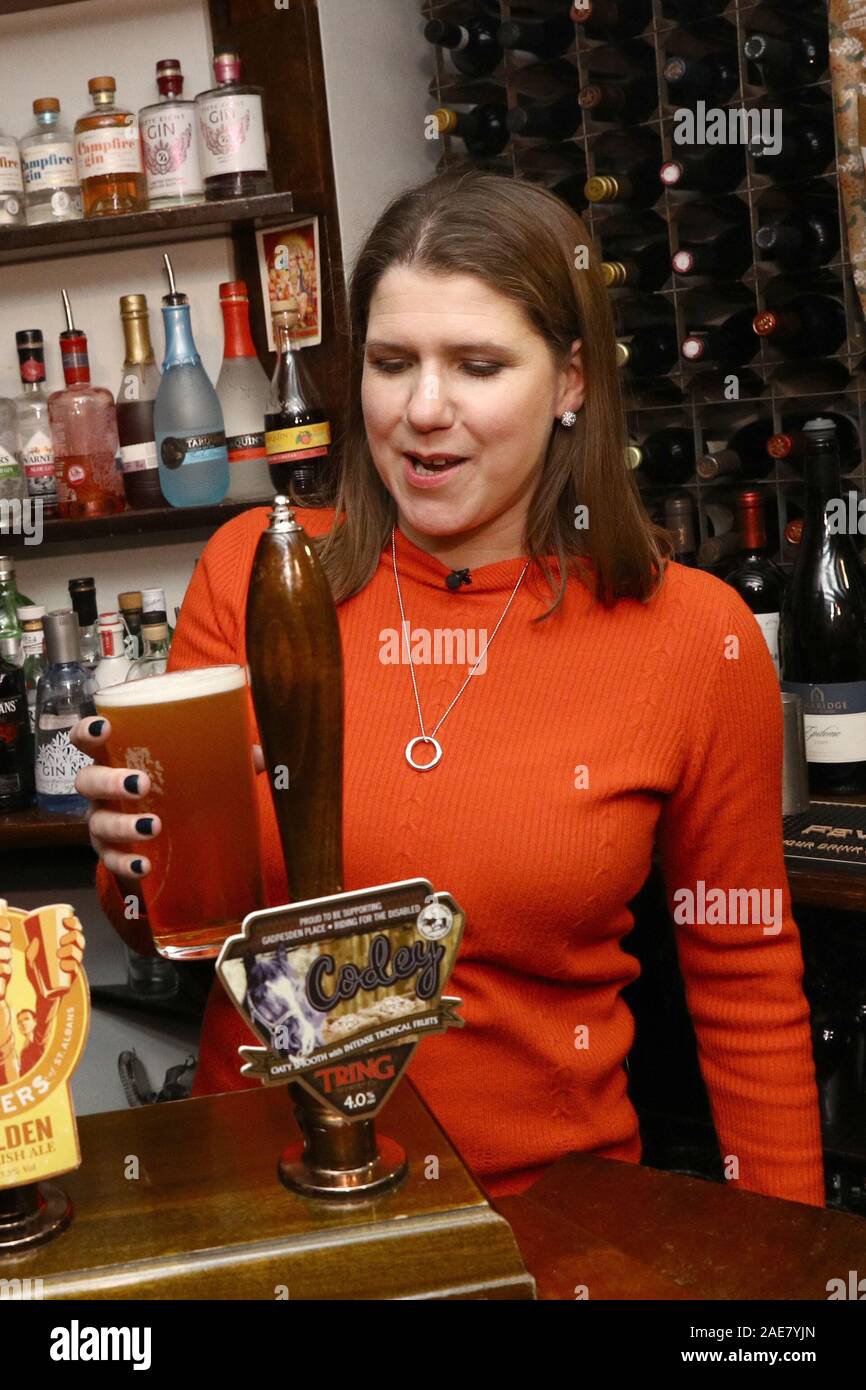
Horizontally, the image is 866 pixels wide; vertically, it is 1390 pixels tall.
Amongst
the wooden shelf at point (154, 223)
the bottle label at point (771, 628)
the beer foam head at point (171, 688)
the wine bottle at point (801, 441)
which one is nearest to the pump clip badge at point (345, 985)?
the beer foam head at point (171, 688)

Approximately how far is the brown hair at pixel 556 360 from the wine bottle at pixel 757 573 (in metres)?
0.51

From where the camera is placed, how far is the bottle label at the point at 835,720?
173 cm

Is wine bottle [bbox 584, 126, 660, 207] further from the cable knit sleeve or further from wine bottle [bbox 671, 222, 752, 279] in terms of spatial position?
the cable knit sleeve

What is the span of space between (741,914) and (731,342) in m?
1.02

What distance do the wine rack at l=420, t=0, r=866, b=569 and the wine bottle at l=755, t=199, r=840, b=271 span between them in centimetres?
1

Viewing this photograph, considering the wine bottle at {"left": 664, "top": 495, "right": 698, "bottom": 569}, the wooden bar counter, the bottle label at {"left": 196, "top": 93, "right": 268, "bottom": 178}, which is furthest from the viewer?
the bottle label at {"left": 196, "top": 93, "right": 268, "bottom": 178}

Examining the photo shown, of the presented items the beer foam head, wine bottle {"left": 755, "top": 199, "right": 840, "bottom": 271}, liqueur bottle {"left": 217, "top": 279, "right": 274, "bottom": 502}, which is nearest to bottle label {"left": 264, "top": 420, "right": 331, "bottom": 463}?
liqueur bottle {"left": 217, "top": 279, "right": 274, "bottom": 502}

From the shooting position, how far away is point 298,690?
69 centimetres

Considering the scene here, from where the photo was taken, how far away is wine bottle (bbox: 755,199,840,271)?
6.28 ft

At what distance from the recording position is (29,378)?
2.27 m

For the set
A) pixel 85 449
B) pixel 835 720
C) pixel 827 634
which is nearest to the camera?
pixel 835 720

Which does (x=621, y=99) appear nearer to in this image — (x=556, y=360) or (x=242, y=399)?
(x=242, y=399)

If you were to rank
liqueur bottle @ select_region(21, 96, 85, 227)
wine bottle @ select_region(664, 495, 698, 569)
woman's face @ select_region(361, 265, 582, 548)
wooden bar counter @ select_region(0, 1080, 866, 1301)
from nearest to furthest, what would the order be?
wooden bar counter @ select_region(0, 1080, 866, 1301) → woman's face @ select_region(361, 265, 582, 548) → wine bottle @ select_region(664, 495, 698, 569) → liqueur bottle @ select_region(21, 96, 85, 227)

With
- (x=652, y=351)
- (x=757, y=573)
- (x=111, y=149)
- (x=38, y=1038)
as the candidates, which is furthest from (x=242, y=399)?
(x=38, y=1038)
